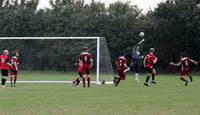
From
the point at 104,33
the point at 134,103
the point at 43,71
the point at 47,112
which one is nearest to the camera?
the point at 47,112

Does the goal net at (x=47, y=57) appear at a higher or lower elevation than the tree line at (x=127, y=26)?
lower

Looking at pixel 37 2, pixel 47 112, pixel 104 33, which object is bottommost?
pixel 47 112

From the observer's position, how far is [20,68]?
137ft

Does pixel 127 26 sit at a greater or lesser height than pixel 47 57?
greater

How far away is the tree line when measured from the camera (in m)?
54.6

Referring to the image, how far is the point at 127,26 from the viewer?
193 feet

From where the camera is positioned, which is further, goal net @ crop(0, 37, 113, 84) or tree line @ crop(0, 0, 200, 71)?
tree line @ crop(0, 0, 200, 71)

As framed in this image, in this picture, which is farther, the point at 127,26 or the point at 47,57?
the point at 127,26

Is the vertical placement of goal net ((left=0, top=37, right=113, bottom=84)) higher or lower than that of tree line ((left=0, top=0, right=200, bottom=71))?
lower

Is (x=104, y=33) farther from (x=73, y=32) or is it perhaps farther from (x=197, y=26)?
(x=197, y=26)

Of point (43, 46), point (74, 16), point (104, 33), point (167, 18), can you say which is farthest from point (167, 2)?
point (43, 46)

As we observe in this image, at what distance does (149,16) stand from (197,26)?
785cm

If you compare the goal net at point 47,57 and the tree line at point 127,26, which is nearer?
the goal net at point 47,57

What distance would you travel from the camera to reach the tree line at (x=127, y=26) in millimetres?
54562
